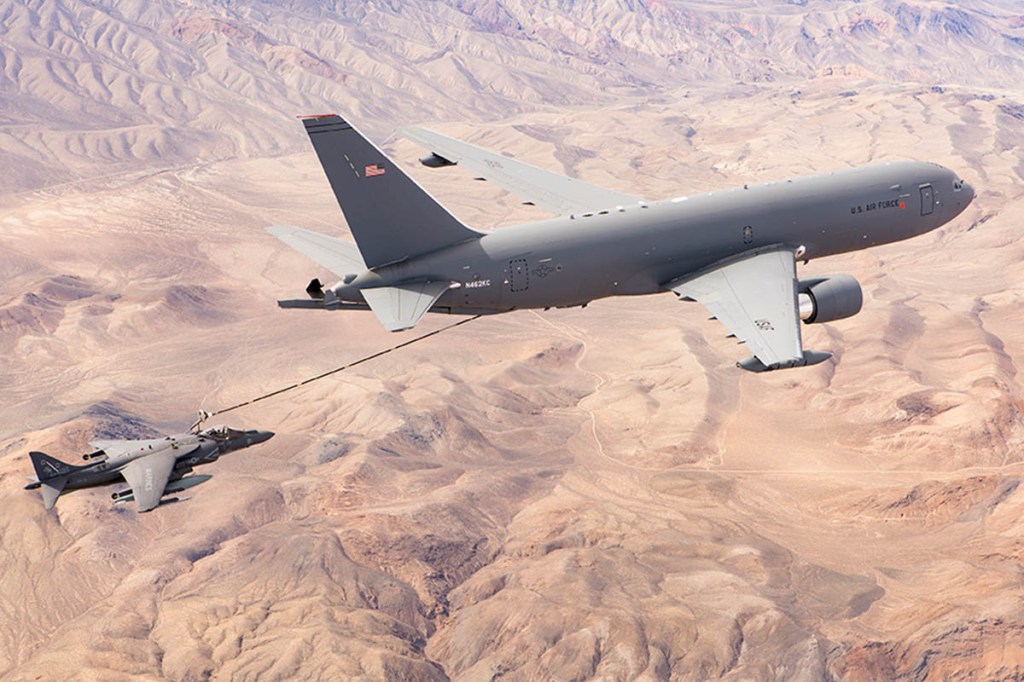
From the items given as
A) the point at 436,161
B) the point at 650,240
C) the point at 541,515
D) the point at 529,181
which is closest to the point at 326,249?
the point at 650,240

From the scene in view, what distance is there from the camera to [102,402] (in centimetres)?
14338

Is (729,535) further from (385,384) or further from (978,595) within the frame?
(385,384)

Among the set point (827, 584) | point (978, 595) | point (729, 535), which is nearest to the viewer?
point (978, 595)

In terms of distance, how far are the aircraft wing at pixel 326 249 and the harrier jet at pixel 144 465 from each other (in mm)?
11531

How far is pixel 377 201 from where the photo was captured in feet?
140

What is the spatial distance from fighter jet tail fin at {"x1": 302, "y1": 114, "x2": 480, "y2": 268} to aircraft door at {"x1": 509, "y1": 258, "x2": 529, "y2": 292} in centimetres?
244

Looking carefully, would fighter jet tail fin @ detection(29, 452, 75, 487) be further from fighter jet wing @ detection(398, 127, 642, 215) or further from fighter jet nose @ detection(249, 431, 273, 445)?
fighter jet wing @ detection(398, 127, 642, 215)

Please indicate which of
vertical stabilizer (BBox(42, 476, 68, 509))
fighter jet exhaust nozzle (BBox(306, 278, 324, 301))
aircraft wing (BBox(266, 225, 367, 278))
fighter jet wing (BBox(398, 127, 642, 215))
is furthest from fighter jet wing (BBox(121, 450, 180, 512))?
fighter jet wing (BBox(398, 127, 642, 215))

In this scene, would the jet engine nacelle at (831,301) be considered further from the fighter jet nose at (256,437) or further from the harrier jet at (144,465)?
the harrier jet at (144,465)

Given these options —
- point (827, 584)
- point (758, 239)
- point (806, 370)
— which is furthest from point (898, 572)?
point (758, 239)

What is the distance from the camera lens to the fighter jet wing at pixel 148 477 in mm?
41375

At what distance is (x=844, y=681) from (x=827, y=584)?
15.2 metres

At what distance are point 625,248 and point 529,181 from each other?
40.9 ft

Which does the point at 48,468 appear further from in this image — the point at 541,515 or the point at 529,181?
the point at 541,515
